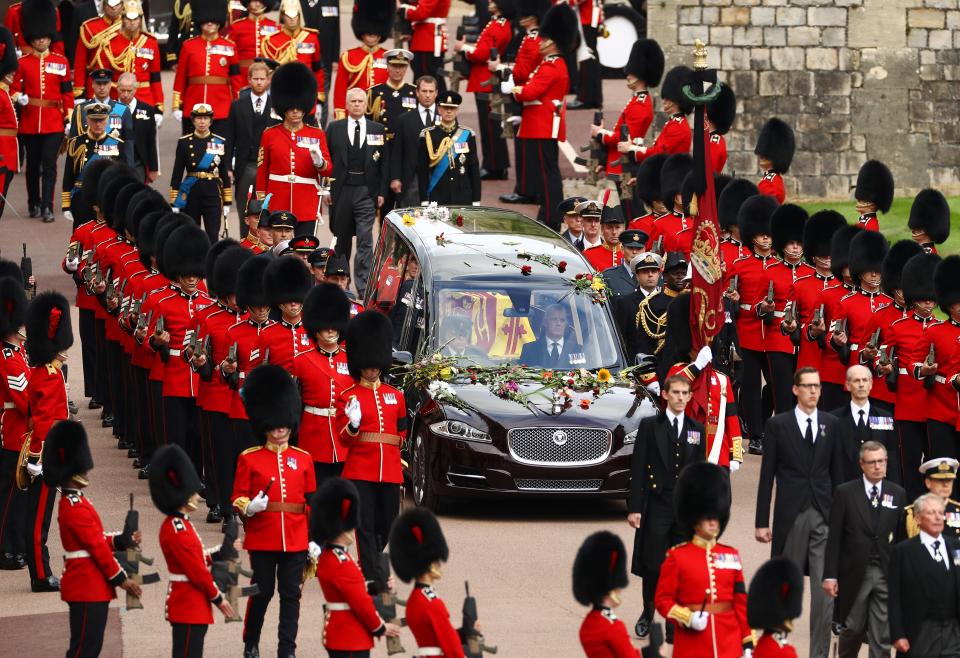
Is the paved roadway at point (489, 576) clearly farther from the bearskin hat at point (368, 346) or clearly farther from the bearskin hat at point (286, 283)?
the bearskin hat at point (286, 283)

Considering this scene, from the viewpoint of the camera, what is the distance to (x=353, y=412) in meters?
12.3

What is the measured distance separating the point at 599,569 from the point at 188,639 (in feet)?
6.76

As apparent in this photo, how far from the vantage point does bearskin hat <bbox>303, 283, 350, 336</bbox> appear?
507 inches

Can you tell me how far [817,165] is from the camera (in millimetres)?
25297

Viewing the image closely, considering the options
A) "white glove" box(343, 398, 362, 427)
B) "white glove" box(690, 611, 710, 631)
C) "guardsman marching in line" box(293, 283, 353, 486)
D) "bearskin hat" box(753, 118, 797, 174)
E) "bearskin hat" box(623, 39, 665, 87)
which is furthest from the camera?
"bearskin hat" box(623, 39, 665, 87)

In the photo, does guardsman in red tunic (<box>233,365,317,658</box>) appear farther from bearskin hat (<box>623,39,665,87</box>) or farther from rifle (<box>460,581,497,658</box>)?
bearskin hat (<box>623,39,665,87</box>)

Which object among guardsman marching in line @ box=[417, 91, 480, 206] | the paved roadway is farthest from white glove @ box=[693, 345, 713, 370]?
guardsman marching in line @ box=[417, 91, 480, 206]

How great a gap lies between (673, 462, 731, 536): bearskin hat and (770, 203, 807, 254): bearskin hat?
6.39 metres

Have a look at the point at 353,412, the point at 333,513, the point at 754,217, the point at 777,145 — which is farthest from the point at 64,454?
the point at 777,145

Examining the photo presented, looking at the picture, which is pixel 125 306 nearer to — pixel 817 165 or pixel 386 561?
pixel 386 561

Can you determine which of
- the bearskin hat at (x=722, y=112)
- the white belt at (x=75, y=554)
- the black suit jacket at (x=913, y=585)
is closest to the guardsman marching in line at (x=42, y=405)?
the white belt at (x=75, y=554)

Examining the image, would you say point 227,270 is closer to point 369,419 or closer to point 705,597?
point 369,419

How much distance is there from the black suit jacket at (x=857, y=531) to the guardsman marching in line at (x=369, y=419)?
2510 mm

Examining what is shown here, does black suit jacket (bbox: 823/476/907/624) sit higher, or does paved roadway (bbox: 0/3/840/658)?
black suit jacket (bbox: 823/476/907/624)
